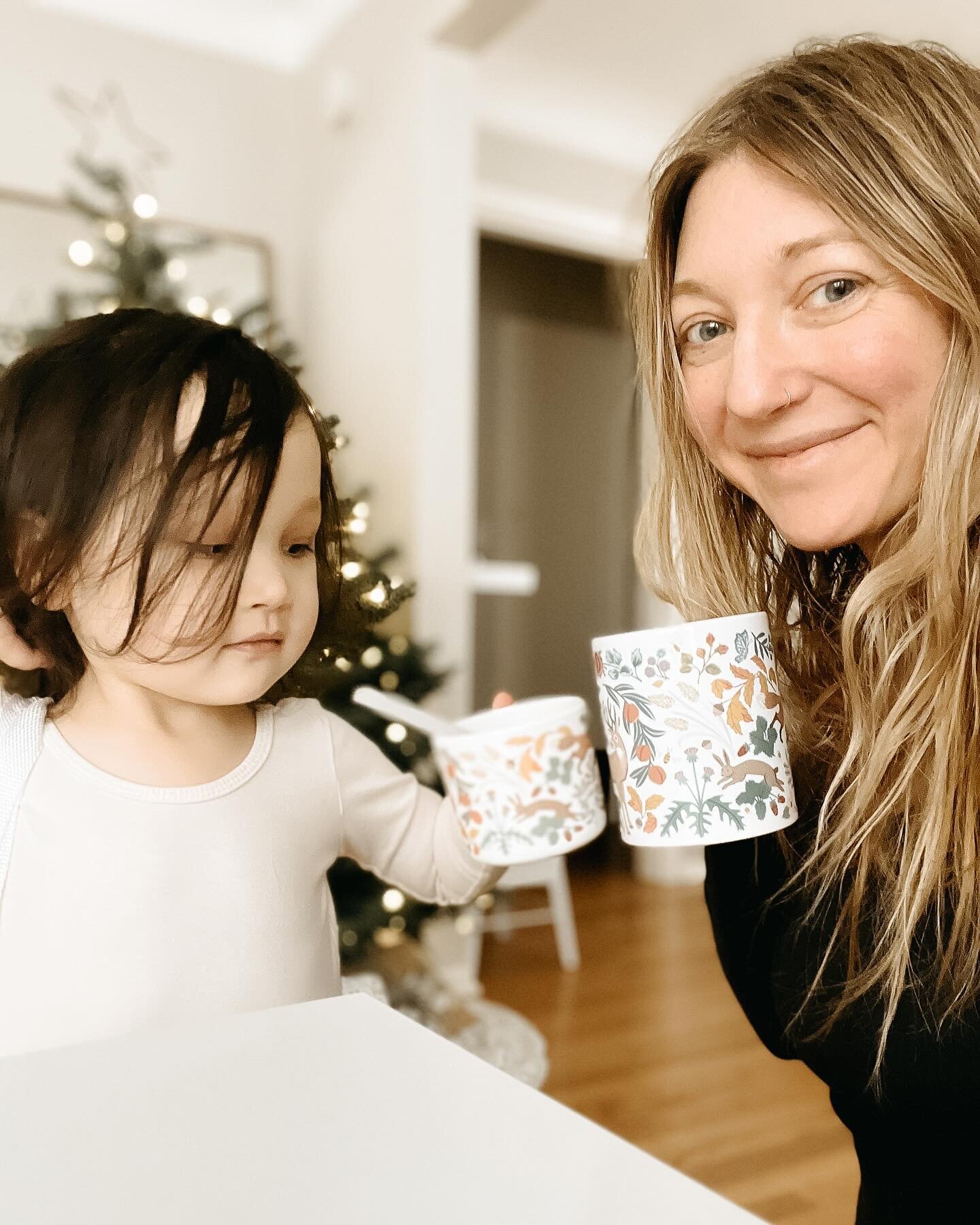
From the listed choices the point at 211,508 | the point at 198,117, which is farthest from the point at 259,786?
the point at 198,117

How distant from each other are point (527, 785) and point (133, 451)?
0.32m

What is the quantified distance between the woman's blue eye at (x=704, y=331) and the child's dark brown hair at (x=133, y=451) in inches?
11.8

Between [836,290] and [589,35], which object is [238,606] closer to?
[836,290]

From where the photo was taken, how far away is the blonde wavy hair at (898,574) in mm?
656

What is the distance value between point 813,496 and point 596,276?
3.61 m

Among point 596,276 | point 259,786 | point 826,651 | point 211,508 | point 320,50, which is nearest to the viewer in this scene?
point 211,508

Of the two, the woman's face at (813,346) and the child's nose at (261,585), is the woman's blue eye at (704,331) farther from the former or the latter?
the child's nose at (261,585)

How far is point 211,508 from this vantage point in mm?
649

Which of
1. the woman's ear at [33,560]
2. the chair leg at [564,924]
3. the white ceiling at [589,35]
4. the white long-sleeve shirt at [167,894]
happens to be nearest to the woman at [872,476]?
the white long-sleeve shirt at [167,894]

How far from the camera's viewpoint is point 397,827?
0.85 meters

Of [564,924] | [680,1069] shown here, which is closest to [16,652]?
[680,1069]

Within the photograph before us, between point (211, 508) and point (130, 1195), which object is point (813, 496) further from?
point (130, 1195)

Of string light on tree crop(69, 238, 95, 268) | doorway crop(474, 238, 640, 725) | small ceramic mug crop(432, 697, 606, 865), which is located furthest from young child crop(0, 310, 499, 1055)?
doorway crop(474, 238, 640, 725)

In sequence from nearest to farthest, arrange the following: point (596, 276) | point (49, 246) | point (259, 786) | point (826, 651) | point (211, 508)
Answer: point (211, 508), point (259, 786), point (826, 651), point (49, 246), point (596, 276)
